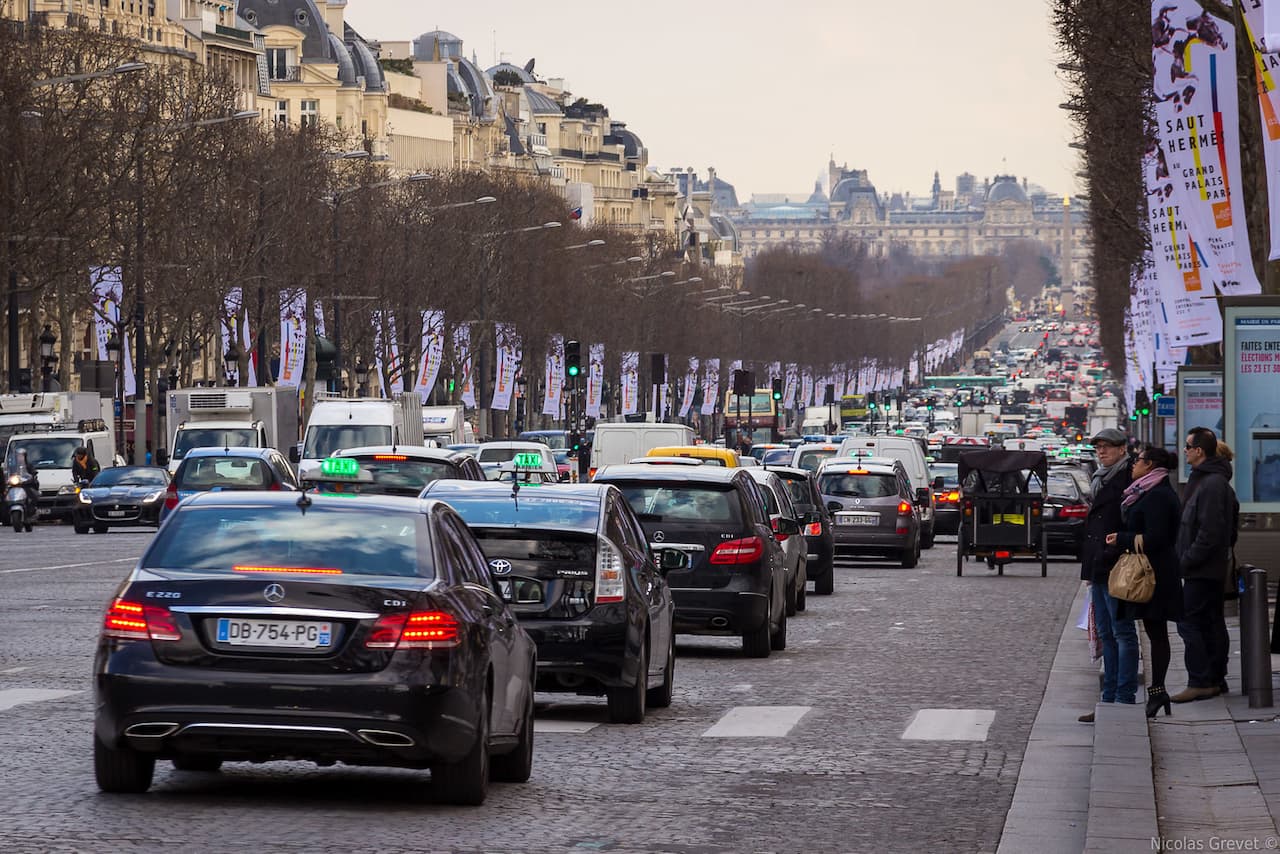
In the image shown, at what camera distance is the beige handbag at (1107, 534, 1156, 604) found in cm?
1647

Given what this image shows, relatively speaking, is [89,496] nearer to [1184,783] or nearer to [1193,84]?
[1193,84]

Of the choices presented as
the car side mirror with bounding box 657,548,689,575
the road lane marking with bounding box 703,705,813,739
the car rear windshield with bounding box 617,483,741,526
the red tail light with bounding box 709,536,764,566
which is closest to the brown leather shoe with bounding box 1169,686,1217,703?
the road lane marking with bounding box 703,705,813,739

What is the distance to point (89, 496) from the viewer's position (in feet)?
164

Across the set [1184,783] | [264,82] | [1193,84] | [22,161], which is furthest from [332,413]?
[264,82]

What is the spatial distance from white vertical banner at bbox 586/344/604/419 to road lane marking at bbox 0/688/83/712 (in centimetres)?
8704

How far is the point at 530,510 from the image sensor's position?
17.0m

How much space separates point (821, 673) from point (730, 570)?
3.96 feet

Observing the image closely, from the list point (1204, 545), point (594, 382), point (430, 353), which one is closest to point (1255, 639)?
point (1204, 545)

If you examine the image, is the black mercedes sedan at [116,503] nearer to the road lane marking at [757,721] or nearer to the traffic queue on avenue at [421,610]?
the traffic queue on avenue at [421,610]

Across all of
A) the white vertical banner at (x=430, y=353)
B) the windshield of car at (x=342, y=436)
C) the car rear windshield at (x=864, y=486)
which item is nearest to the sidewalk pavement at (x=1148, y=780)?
the car rear windshield at (x=864, y=486)

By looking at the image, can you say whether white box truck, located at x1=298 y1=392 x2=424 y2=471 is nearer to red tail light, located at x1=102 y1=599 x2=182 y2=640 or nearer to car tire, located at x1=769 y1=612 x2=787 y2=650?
car tire, located at x1=769 y1=612 x2=787 y2=650

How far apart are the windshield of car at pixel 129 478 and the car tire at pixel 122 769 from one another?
128 feet

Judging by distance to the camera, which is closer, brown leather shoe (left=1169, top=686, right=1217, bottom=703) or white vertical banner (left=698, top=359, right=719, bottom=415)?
brown leather shoe (left=1169, top=686, right=1217, bottom=703)

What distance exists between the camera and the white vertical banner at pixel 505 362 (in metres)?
98.6
